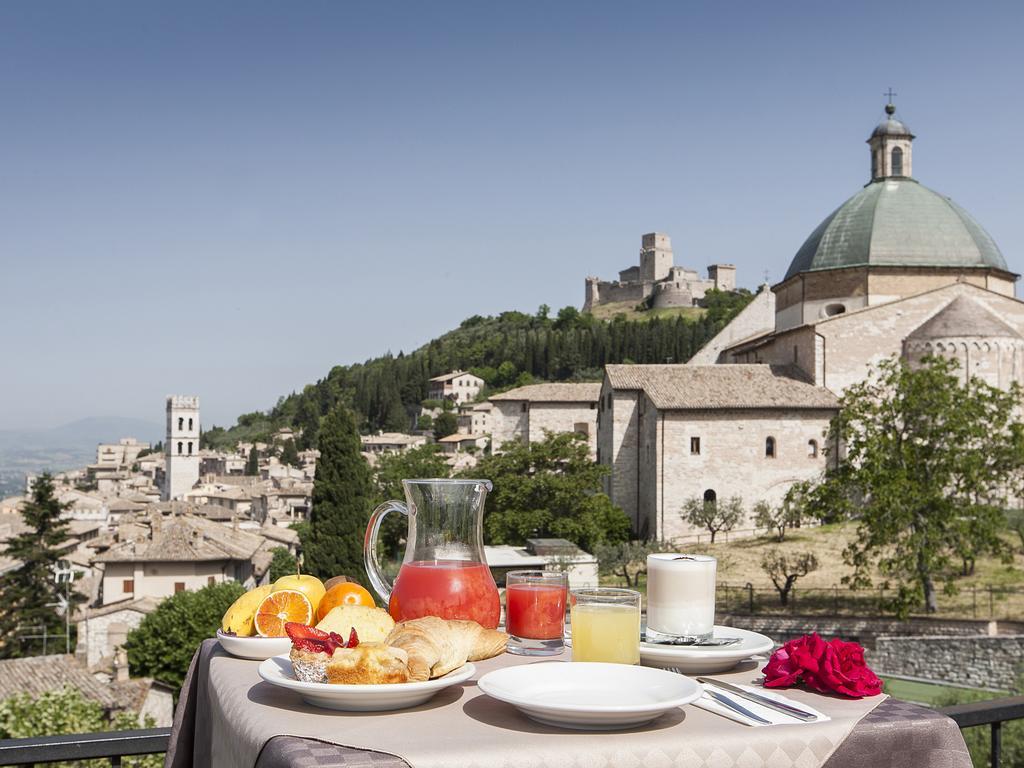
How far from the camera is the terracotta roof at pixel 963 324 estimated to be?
29578 millimetres

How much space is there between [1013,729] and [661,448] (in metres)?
20.7

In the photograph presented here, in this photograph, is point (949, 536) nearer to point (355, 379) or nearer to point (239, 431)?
point (355, 379)

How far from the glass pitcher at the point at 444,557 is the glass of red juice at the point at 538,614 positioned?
97 millimetres

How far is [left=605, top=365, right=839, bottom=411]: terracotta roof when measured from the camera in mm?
31406

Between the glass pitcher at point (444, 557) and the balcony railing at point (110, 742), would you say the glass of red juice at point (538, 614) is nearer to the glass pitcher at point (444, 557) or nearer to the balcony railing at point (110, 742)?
the glass pitcher at point (444, 557)

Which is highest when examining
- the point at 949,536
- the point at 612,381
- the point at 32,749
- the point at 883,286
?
the point at 883,286

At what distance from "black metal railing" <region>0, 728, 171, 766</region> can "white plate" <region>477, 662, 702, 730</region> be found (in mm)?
1137

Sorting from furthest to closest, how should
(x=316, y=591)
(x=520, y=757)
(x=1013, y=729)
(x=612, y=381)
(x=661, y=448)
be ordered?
(x=612, y=381) → (x=661, y=448) → (x=1013, y=729) → (x=316, y=591) → (x=520, y=757)

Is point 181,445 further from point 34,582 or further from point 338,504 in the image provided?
point 338,504

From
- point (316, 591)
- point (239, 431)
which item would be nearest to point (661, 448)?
point (316, 591)

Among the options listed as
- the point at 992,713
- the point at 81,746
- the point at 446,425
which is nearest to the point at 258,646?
the point at 81,746

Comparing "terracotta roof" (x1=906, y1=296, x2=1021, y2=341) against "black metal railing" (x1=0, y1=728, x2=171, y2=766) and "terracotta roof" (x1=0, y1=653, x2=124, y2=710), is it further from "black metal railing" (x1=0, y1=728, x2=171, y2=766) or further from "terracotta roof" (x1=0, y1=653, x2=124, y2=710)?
"black metal railing" (x1=0, y1=728, x2=171, y2=766)

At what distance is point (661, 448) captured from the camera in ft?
103

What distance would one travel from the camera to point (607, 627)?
86.7 inches
